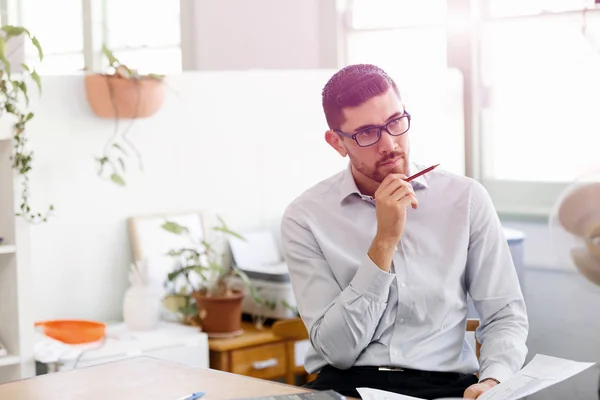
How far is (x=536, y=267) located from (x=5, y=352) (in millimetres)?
2257

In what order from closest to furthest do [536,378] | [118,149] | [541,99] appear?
1. [536,378]
2. [118,149]
3. [541,99]

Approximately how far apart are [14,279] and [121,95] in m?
0.78

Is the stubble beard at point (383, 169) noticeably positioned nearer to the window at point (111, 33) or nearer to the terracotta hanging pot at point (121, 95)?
the terracotta hanging pot at point (121, 95)

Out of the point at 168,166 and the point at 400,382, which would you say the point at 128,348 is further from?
the point at 400,382

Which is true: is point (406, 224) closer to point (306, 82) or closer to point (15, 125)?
point (15, 125)

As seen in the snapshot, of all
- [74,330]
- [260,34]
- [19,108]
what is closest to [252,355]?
[74,330]

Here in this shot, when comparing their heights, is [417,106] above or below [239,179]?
above

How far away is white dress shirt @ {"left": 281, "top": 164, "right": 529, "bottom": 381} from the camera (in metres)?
2.09

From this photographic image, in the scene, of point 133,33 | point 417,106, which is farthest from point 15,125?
point 133,33

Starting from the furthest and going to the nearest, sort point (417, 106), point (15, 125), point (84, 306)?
point (417, 106), point (84, 306), point (15, 125)

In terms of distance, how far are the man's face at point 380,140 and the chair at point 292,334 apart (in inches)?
18.7

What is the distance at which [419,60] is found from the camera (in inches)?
181

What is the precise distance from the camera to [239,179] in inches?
150

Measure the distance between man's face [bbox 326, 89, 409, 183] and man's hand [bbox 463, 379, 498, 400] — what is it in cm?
52
